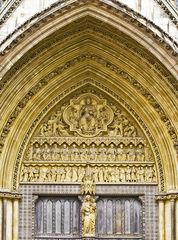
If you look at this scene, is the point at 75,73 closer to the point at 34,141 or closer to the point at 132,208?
the point at 34,141

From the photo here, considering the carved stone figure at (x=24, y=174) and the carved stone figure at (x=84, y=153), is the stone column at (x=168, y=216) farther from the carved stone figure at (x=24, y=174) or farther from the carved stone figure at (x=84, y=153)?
the carved stone figure at (x=24, y=174)

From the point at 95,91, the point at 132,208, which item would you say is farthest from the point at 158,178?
the point at 95,91

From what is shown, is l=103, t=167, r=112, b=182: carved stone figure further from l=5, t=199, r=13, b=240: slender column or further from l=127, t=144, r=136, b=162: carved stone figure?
l=5, t=199, r=13, b=240: slender column

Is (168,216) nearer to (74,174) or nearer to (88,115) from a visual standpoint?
(74,174)

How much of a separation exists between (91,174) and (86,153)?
48 cm

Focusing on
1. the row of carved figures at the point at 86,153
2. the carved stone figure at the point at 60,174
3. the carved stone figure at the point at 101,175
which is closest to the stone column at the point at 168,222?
the row of carved figures at the point at 86,153

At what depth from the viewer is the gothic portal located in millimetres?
19875

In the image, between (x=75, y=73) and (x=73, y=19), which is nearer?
(x=73, y=19)

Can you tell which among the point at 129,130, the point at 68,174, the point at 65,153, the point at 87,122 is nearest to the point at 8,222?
the point at 68,174

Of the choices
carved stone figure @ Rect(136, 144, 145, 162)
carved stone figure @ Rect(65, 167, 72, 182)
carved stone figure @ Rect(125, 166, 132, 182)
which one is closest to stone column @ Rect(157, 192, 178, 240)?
carved stone figure @ Rect(125, 166, 132, 182)

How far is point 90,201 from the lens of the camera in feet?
66.7

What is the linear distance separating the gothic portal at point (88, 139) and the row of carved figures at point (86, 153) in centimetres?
2

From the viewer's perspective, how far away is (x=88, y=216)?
20266mm

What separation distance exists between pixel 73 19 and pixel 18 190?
389 cm
